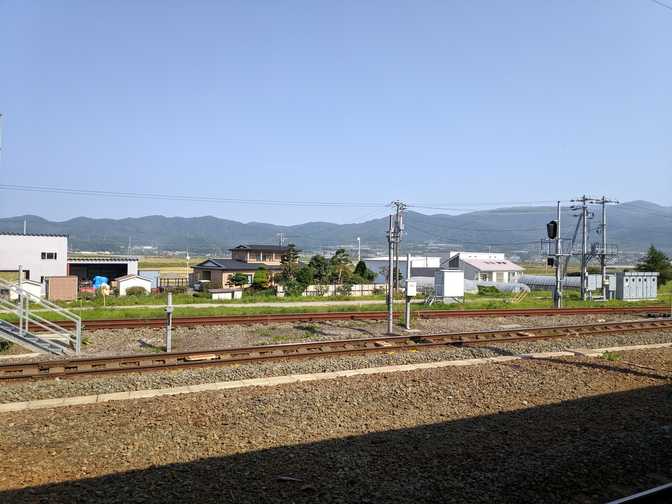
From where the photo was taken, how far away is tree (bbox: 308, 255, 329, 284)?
43.4m

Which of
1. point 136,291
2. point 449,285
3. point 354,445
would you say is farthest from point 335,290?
point 354,445

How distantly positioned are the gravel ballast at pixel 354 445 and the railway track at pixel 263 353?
2.37m

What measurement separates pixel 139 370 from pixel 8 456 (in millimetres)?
4747

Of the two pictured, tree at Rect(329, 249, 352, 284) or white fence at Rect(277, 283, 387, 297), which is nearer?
white fence at Rect(277, 283, 387, 297)

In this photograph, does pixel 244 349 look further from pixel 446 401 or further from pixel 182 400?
pixel 446 401

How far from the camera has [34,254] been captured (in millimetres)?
45188

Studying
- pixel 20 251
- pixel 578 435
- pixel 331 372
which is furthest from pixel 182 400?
pixel 20 251

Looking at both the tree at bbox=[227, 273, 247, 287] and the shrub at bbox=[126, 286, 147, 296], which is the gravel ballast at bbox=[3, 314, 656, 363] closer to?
the shrub at bbox=[126, 286, 147, 296]

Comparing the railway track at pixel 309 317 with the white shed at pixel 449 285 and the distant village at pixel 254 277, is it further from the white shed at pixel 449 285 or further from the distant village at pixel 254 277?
the white shed at pixel 449 285

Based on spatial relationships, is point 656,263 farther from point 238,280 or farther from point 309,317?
point 309,317

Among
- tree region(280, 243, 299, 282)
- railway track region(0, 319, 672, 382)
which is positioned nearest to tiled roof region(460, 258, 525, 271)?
tree region(280, 243, 299, 282)

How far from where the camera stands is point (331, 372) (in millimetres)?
11258

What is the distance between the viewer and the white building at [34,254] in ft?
145

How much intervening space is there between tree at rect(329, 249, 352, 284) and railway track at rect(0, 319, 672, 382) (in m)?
28.5
